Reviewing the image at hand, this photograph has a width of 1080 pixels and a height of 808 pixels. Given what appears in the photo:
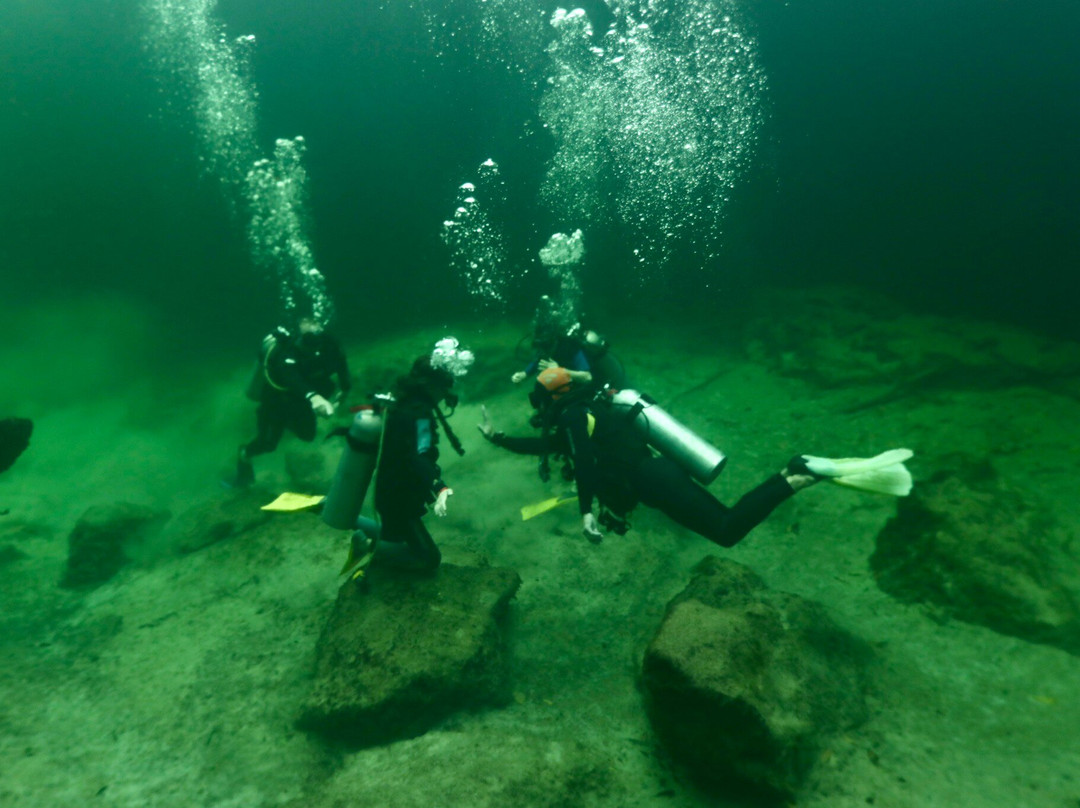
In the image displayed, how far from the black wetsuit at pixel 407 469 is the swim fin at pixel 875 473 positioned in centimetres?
266

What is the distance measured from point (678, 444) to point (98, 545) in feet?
23.5

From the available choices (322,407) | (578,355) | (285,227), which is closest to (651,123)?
(285,227)

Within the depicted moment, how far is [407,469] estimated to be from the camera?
381 centimetres

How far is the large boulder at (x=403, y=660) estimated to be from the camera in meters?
3.56

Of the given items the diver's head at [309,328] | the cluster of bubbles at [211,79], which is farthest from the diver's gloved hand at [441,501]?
the cluster of bubbles at [211,79]

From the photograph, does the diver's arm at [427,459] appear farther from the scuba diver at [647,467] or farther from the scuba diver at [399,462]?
the scuba diver at [647,467]

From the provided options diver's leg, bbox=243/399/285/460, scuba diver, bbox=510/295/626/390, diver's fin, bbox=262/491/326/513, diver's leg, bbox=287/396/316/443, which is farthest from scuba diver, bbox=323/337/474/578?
diver's leg, bbox=243/399/285/460

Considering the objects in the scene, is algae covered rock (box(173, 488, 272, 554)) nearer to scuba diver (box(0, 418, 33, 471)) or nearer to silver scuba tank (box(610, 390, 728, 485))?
scuba diver (box(0, 418, 33, 471))

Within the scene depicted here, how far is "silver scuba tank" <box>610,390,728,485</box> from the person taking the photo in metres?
4.25

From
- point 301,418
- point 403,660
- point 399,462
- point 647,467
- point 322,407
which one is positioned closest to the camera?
point 403,660

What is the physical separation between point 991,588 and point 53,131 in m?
21.5

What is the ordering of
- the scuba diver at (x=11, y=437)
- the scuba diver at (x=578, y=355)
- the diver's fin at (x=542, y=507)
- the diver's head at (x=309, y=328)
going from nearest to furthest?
the diver's fin at (x=542, y=507)
the scuba diver at (x=578, y=355)
the scuba diver at (x=11, y=437)
the diver's head at (x=309, y=328)

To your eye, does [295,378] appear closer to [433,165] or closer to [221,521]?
[221,521]

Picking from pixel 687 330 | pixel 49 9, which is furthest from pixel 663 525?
pixel 49 9
